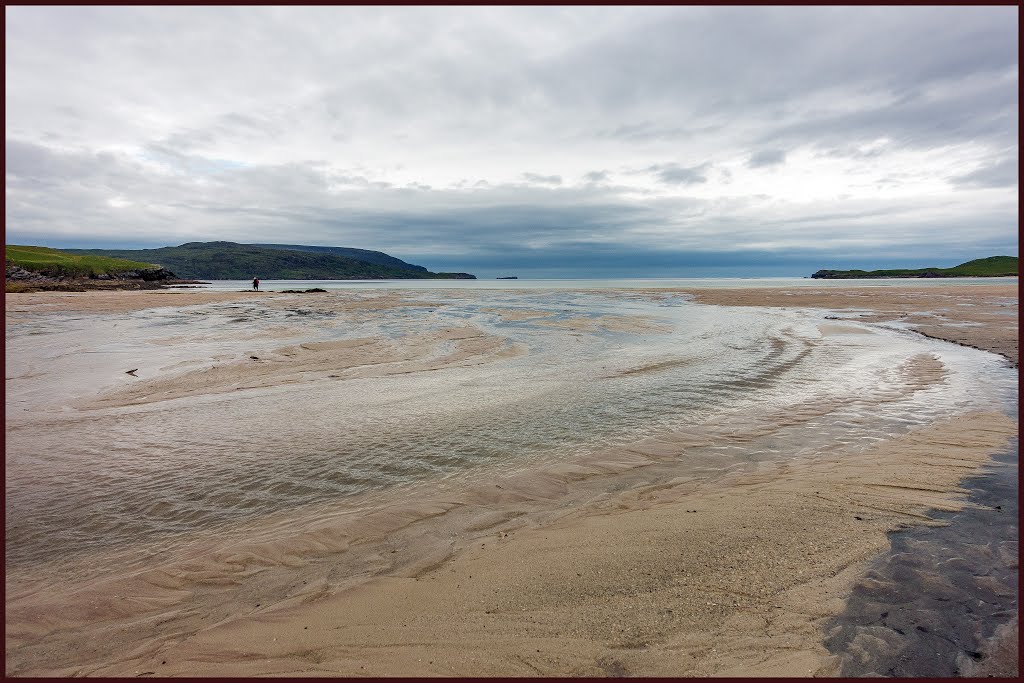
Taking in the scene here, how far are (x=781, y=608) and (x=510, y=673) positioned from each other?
2.48 meters

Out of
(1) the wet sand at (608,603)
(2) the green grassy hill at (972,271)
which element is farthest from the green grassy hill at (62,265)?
(2) the green grassy hill at (972,271)

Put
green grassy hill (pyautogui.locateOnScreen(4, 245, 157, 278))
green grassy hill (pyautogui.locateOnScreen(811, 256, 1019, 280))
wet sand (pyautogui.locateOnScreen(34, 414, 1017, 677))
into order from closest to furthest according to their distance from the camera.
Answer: wet sand (pyautogui.locateOnScreen(34, 414, 1017, 677)), green grassy hill (pyautogui.locateOnScreen(4, 245, 157, 278)), green grassy hill (pyautogui.locateOnScreen(811, 256, 1019, 280))

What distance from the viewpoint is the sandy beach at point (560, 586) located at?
12.8ft

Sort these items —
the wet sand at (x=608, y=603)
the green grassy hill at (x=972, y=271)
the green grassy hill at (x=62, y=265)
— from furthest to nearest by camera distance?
1. the green grassy hill at (x=972, y=271)
2. the green grassy hill at (x=62, y=265)
3. the wet sand at (x=608, y=603)

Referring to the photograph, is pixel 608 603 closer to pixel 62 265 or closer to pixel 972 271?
pixel 62 265

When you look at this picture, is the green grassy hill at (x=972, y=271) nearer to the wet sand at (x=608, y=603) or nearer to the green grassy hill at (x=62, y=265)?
the wet sand at (x=608, y=603)

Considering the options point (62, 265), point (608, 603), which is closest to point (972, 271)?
point (608, 603)

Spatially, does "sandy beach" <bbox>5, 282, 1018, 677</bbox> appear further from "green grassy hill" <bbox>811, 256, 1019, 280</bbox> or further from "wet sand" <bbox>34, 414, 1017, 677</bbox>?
"green grassy hill" <bbox>811, 256, 1019, 280</bbox>

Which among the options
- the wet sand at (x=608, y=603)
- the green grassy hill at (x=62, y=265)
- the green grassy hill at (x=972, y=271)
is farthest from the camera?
the green grassy hill at (x=972, y=271)

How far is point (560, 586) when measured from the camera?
15.8ft

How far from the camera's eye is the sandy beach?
3.90 meters

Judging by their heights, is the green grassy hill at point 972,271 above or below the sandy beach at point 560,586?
above

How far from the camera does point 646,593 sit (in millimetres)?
4629

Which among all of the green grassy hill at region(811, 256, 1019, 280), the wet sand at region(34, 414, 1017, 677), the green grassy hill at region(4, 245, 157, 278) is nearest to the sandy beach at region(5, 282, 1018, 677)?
the wet sand at region(34, 414, 1017, 677)
